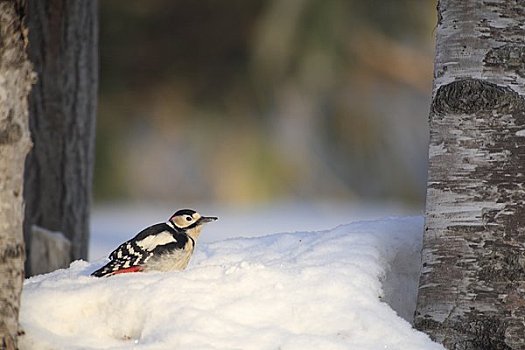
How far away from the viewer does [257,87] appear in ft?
27.6

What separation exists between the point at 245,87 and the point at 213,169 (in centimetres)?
86

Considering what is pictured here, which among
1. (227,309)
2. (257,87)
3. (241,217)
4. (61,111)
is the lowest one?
(241,217)

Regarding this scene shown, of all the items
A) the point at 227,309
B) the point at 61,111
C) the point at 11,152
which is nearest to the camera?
the point at 11,152

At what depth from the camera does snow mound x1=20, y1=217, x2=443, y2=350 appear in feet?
7.80

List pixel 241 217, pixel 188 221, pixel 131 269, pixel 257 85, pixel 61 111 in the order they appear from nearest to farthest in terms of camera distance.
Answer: pixel 131 269
pixel 188 221
pixel 61 111
pixel 241 217
pixel 257 85

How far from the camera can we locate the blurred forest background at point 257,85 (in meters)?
8.27

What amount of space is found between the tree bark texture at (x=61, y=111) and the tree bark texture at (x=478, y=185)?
86.8 inches

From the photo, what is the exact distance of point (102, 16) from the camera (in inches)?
325

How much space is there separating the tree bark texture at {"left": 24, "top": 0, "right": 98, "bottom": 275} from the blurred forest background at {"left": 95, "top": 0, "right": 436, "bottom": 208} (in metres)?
3.65

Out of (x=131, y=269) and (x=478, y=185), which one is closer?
(x=478, y=185)

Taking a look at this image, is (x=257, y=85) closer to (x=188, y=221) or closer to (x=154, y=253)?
(x=188, y=221)

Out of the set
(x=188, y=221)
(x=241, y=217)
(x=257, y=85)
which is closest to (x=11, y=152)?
(x=188, y=221)

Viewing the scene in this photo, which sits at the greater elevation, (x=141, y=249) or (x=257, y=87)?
(x=257, y=87)

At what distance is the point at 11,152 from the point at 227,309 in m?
0.64
